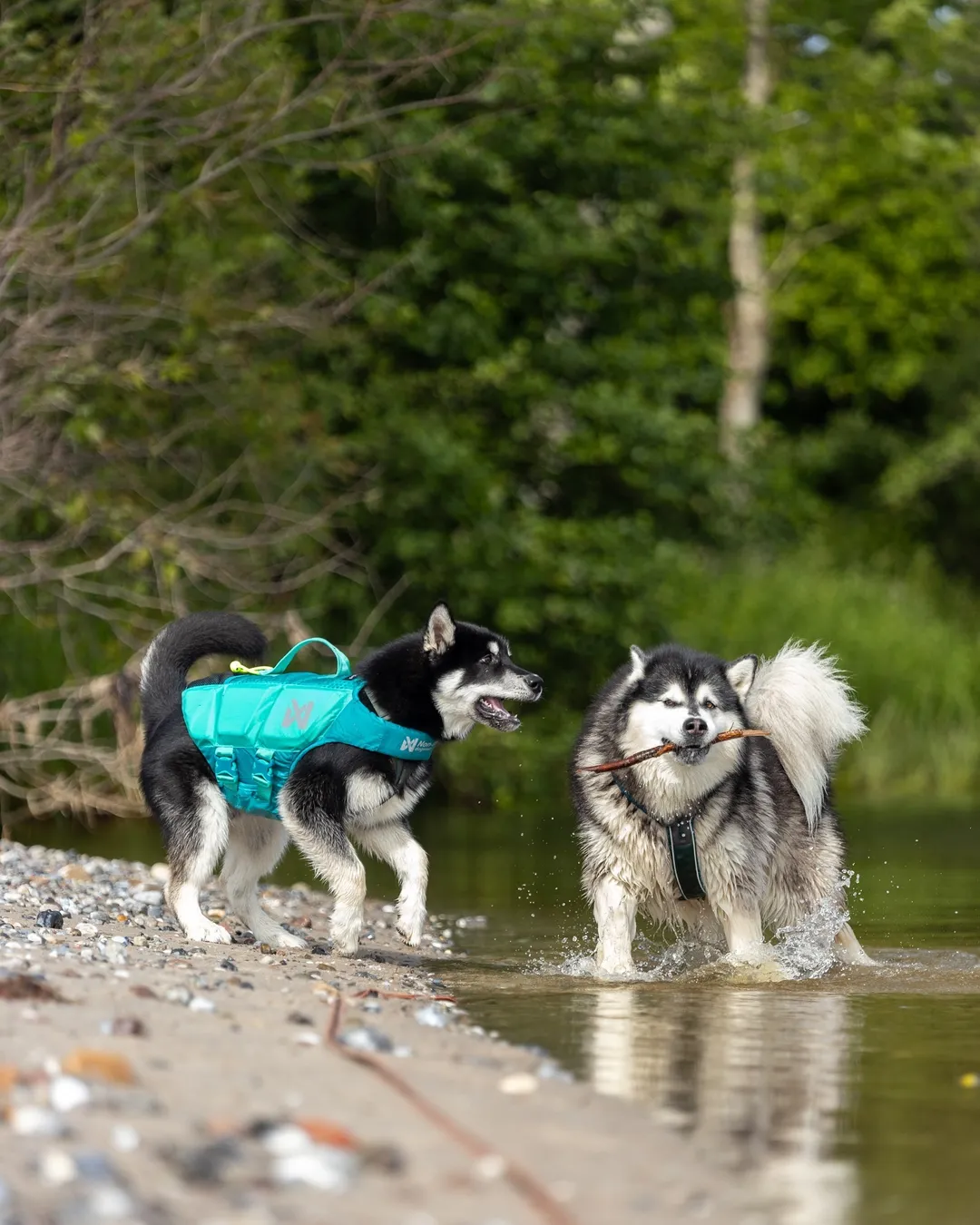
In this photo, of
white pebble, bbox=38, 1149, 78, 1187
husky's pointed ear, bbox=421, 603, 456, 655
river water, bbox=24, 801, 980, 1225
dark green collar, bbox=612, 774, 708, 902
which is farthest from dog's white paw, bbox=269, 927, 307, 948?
white pebble, bbox=38, 1149, 78, 1187

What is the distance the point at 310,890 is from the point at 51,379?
425cm

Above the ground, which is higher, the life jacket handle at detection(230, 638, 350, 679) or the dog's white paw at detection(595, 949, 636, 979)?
the life jacket handle at detection(230, 638, 350, 679)

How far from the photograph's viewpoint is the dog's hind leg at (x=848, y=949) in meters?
7.79

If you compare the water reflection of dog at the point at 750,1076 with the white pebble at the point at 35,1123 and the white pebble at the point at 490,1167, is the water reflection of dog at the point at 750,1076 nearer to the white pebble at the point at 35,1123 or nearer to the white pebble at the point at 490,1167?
the white pebble at the point at 490,1167

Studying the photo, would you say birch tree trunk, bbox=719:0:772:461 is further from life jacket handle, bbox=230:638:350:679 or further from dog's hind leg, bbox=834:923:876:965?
life jacket handle, bbox=230:638:350:679

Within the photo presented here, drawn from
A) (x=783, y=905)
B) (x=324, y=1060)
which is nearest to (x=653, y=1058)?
(x=324, y=1060)

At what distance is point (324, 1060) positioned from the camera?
16.1 feet

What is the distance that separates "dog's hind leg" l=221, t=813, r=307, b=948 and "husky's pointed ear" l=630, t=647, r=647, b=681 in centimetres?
169

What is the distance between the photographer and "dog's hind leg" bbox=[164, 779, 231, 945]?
24.2ft

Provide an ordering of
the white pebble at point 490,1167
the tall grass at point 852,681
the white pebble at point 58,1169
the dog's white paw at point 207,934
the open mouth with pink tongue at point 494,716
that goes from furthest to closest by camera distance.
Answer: the tall grass at point 852,681, the open mouth with pink tongue at point 494,716, the dog's white paw at point 207,934, the white pebble at point 490,1167, the white pebble at point 58,1169

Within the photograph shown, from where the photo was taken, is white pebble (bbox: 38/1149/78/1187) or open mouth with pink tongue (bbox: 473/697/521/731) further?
open mouth with pink tongue (bbox: 473/697/521/731)

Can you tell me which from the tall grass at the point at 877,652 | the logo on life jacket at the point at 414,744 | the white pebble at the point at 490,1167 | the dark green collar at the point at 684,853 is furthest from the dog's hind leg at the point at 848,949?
the tall grass at the point at 877,652

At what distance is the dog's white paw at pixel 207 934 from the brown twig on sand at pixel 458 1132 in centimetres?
203

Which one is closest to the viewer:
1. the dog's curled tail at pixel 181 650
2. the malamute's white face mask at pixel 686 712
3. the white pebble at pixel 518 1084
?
the white pebble at pixel 518 1084
